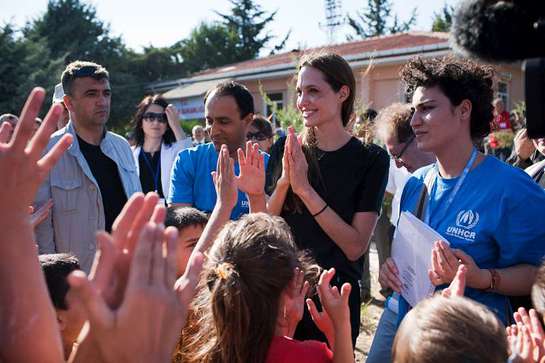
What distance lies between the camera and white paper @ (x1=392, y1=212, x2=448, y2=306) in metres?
2.38

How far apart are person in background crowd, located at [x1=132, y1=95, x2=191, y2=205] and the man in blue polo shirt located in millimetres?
2248

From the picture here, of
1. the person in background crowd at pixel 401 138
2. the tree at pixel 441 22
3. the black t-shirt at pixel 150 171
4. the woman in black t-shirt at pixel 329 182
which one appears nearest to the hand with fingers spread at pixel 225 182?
the woman in black t-shirt at pixel 329 182

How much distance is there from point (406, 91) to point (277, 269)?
1.35 metres

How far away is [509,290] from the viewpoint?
2.32 m

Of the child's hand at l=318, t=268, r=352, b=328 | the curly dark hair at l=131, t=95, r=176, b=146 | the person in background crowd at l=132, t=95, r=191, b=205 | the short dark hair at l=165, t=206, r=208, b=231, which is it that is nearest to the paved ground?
the person in background crowd at l=132, t=95, r=191, b=205

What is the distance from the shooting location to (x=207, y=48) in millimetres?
52094

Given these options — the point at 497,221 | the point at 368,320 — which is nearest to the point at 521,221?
the point at 497,221

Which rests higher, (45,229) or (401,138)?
(401,138)

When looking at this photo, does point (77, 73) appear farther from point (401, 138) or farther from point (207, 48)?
point (207, 48)

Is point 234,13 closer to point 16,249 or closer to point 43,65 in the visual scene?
point 43,65

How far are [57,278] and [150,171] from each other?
3604 millimetres

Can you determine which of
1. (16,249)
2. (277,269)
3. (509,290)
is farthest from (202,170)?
(16,249)

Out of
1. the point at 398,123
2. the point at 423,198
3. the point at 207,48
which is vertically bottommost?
the point at 423,198

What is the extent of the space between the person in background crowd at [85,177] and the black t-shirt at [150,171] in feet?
5.78
